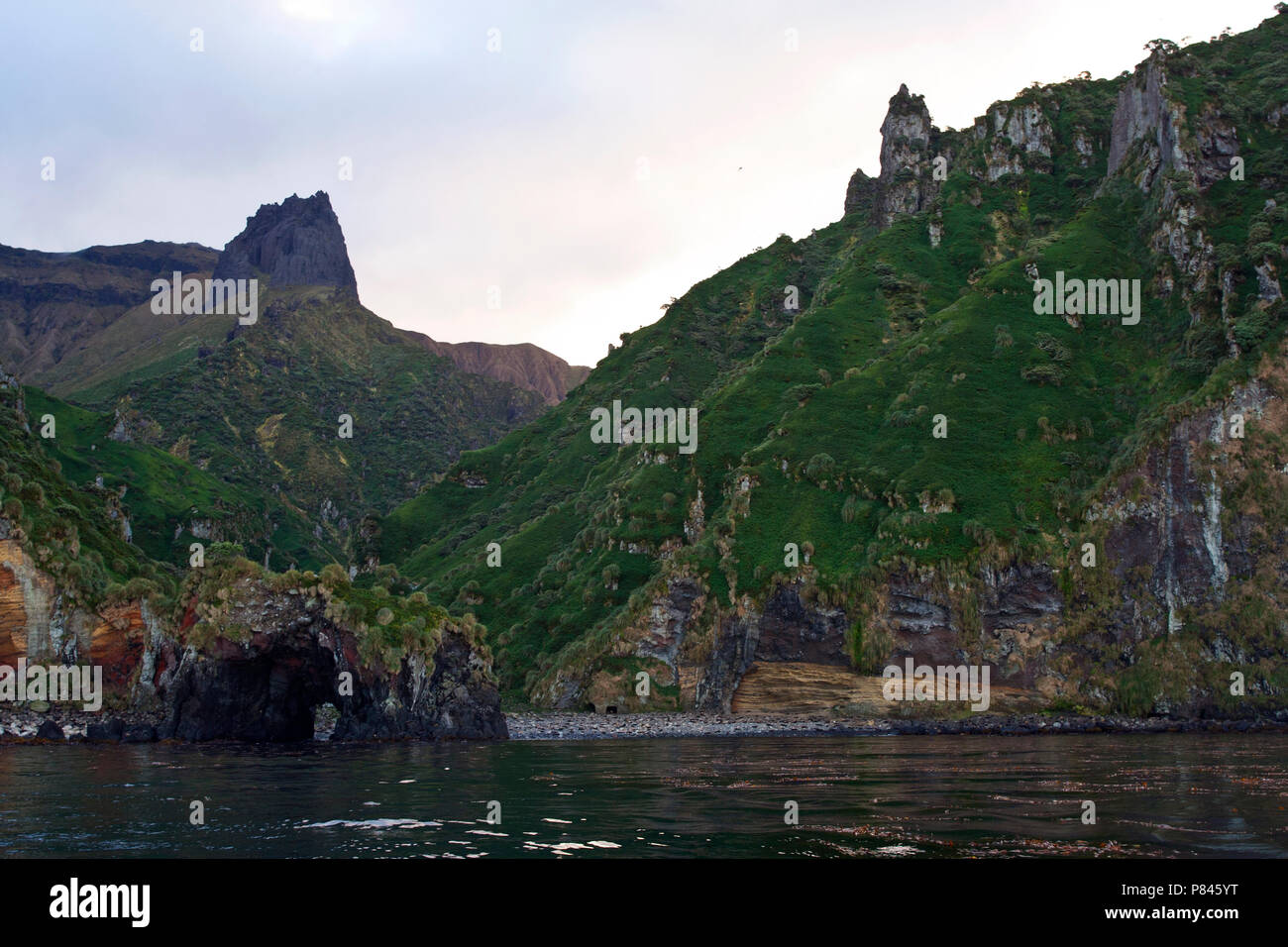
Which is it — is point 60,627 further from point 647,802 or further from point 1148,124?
point 1148,124

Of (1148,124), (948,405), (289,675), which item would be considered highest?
(1148,124)

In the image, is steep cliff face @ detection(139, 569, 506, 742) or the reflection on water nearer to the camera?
the reflection on water

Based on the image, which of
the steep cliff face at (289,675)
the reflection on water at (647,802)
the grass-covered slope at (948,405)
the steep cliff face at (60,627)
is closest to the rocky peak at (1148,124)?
the grass-covered slope at (948,405)

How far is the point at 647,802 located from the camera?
31.3m

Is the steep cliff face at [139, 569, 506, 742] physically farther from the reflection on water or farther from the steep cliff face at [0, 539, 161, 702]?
the reflection on water

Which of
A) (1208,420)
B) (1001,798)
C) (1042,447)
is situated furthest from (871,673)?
(1001,798)

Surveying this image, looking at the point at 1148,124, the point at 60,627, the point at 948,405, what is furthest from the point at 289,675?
the point at 1148,124

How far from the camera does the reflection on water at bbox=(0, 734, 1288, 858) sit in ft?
71.9

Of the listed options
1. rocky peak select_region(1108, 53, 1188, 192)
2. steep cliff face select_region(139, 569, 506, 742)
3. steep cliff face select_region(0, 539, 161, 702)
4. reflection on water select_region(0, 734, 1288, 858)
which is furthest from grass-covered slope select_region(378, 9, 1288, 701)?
reflection on water select_region(0, 734, 1288, 858)

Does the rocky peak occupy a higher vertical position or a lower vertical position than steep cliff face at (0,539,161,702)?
higher

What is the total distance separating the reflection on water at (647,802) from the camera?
21.9m
